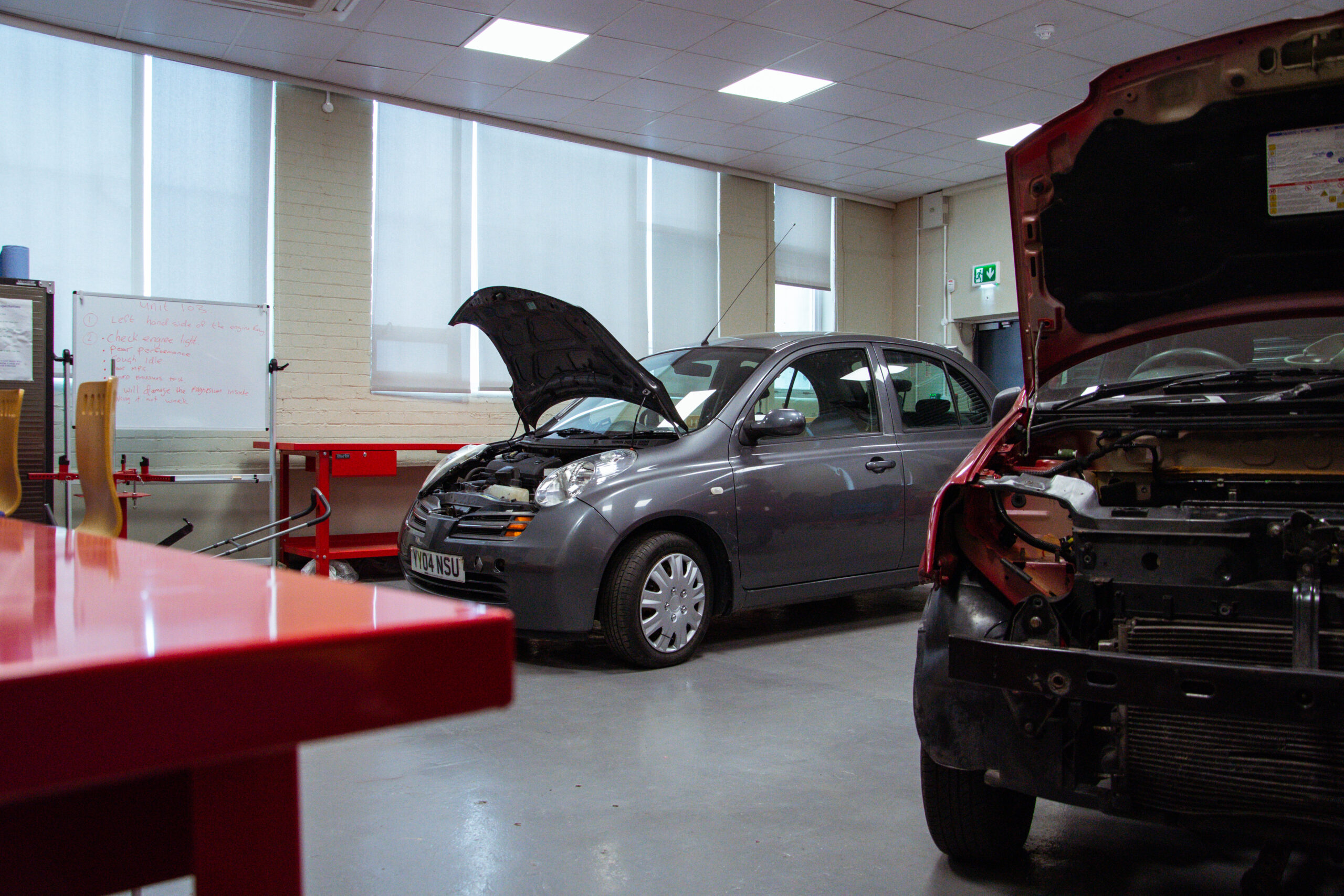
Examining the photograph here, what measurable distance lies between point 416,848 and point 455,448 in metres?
4.60

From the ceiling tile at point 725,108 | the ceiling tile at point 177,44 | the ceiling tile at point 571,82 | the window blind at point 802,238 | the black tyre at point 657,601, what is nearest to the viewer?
the black tyre at point 657,601

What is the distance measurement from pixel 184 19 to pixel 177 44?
50 centimetres

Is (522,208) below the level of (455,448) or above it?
above

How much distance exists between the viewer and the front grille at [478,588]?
4066 mm

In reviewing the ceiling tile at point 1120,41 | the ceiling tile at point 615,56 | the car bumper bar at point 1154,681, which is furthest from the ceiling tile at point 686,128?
the car bumper bar at point 1154,681

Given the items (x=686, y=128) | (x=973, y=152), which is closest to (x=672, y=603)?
(x=686, y=128)

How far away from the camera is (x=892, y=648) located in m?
4.49

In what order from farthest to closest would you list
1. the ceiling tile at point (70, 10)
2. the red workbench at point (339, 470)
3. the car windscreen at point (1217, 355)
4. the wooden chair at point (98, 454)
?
the red workbench at point (339, 470)
the ceiling tile at point (70, 10)
the wooden chair at point (98, 454)
the car windscreen at point (1217, 355)

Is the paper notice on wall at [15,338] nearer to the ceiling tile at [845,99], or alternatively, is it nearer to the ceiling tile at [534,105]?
the ceiling tile at [534,105]

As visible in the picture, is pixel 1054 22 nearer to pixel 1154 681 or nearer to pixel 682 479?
pixel 682 479

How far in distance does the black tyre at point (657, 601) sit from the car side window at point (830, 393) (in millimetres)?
824

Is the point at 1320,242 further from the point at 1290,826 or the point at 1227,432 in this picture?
the point at 1290,826

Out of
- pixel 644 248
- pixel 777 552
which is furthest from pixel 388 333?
pixel 777 552

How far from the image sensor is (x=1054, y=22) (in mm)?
6387
